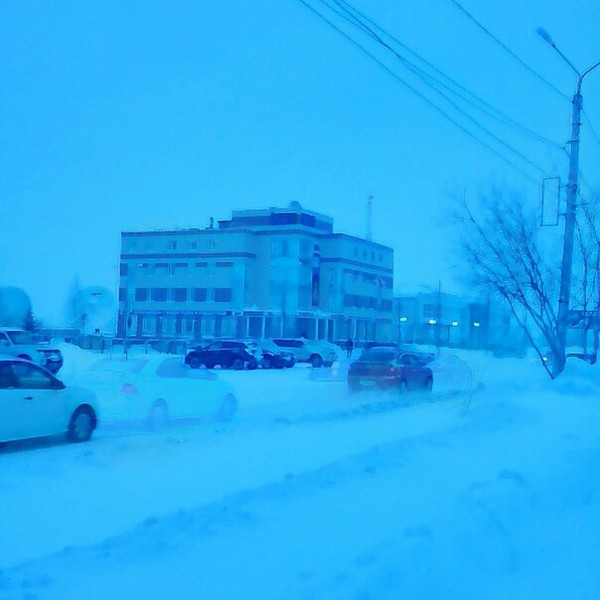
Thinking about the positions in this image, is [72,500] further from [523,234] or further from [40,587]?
[523,234]

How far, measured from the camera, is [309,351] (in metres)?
40.4

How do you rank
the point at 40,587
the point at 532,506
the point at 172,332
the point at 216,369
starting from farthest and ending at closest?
the point at 172,332
the point at 216,369
the point at 532,506
the point at 40,587

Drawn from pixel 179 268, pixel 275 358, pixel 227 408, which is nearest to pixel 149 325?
pixel 179 268

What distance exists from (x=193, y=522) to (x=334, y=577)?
1.73 metres

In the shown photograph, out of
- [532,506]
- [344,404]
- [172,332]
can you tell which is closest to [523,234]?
[344,404]

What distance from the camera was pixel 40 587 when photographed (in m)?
4.98

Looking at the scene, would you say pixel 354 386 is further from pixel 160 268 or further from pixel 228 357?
pixel 160 268

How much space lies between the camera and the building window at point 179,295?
2217 inches

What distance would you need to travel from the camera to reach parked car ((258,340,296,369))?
123 feet

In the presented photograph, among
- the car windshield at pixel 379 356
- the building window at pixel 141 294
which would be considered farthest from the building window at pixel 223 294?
the car windshield at pixel 379 356

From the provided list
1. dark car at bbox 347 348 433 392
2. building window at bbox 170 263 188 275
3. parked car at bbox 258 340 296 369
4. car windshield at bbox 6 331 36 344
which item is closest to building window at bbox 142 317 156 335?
building window at bbox 170 263 188 275

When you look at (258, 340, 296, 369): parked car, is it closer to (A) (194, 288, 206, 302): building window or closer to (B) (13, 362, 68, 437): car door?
(A) (194, 288, 206, 302): building window

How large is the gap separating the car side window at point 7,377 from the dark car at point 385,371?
12427 mm

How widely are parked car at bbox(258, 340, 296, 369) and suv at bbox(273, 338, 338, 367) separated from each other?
2.39ft
